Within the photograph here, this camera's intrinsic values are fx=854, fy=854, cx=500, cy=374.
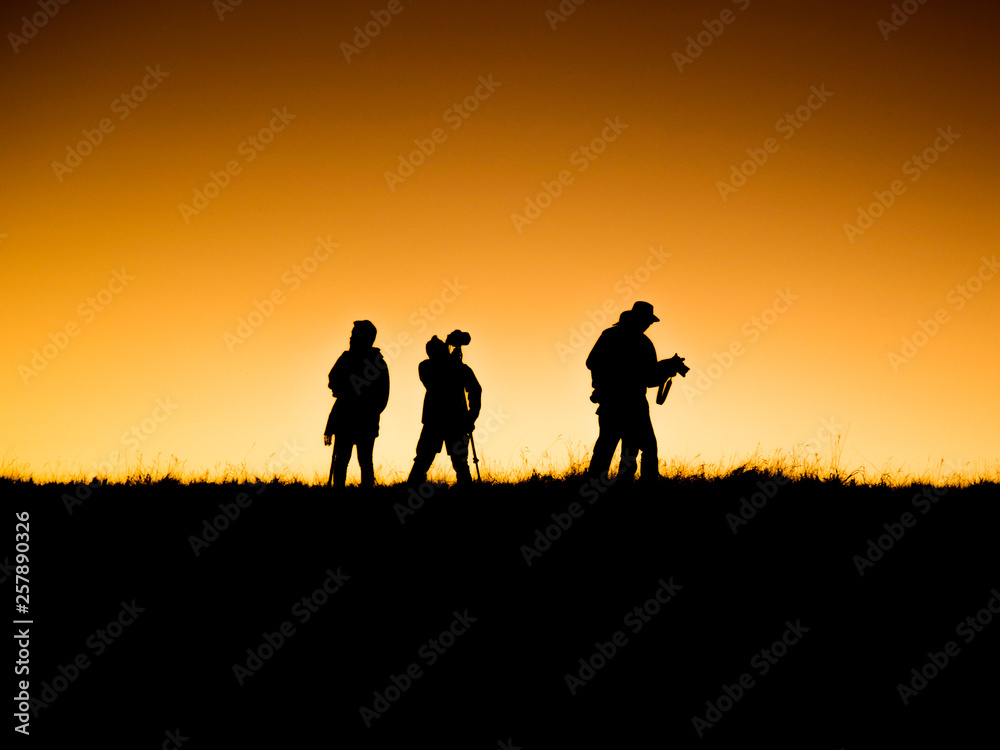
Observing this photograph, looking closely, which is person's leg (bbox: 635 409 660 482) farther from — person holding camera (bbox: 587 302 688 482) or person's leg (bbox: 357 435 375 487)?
person's leg (bbox: 357 435 375 487)

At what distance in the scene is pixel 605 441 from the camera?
952cm

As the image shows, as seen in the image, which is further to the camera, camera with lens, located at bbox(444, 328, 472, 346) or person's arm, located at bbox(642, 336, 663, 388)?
camera with lens, located at bbox(444, 328, 472, 346)

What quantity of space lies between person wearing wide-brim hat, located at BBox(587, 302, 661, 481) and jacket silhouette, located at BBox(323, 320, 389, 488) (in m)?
2.71

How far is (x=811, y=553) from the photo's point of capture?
731cm

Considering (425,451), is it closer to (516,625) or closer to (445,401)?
(445,401)

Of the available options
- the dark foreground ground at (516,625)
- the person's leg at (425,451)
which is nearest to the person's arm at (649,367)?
the dark foreground ground at (516,625)

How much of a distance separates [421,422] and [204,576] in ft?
13.9

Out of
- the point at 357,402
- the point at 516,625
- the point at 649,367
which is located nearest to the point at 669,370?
the point at 649,367

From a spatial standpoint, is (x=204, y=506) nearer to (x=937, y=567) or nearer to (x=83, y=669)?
(x=83, y=669)

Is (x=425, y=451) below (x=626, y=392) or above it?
above

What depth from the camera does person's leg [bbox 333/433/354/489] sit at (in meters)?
10.3

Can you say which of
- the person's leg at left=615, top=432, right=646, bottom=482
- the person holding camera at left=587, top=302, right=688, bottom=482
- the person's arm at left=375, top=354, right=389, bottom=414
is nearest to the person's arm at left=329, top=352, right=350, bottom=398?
the person's arm at left=375, top=354, right=389, bottom=414

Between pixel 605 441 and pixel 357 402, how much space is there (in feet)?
10.0

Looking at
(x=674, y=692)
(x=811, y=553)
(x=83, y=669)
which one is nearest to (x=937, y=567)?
(x=811, y=553)
